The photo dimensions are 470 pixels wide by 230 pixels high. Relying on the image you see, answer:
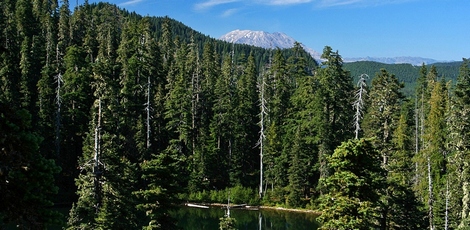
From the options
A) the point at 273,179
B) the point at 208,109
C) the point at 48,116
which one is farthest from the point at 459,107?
the point at 48,116

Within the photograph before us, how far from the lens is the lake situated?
1893 inches

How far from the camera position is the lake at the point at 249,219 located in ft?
158

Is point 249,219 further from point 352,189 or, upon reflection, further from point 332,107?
point 352,189

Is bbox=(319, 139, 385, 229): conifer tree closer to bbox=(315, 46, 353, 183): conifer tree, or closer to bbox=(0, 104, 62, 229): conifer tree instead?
bbox=(0, 104, 62, 229): conifer tree

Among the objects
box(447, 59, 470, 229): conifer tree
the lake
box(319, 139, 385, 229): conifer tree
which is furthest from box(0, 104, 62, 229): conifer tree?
the lake

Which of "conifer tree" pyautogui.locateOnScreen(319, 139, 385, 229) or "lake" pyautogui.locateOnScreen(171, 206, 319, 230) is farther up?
"conifer tree" pyautogui.locateOnScreen(319, 139, 385, 229)

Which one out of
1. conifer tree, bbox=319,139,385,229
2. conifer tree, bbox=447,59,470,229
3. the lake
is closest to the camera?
conifer tree, bbox=319,139,385,229

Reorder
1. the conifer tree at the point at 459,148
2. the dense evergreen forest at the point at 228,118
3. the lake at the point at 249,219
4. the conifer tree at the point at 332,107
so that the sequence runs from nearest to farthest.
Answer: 1. the conifer tree at the point at 459,148
2. the dense evergreen forest at the point at 228,118
3. the lake at the point at 249,219
4. the conifer tree at the point at 332,107

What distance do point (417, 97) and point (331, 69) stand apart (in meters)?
40.1

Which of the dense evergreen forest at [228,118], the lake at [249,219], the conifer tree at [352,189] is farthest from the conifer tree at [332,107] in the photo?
the conifer tree at [352,189]

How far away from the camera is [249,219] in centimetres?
5200

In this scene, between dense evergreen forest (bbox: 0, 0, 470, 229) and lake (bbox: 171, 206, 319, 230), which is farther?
lake (bbox: 171, 206, 319, 230)

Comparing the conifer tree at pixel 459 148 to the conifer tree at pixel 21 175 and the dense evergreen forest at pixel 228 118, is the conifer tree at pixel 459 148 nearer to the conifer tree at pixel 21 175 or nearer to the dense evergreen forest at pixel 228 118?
the dense evergreen forest at pixel 228 118

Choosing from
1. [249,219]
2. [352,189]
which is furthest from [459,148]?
[249,219]
